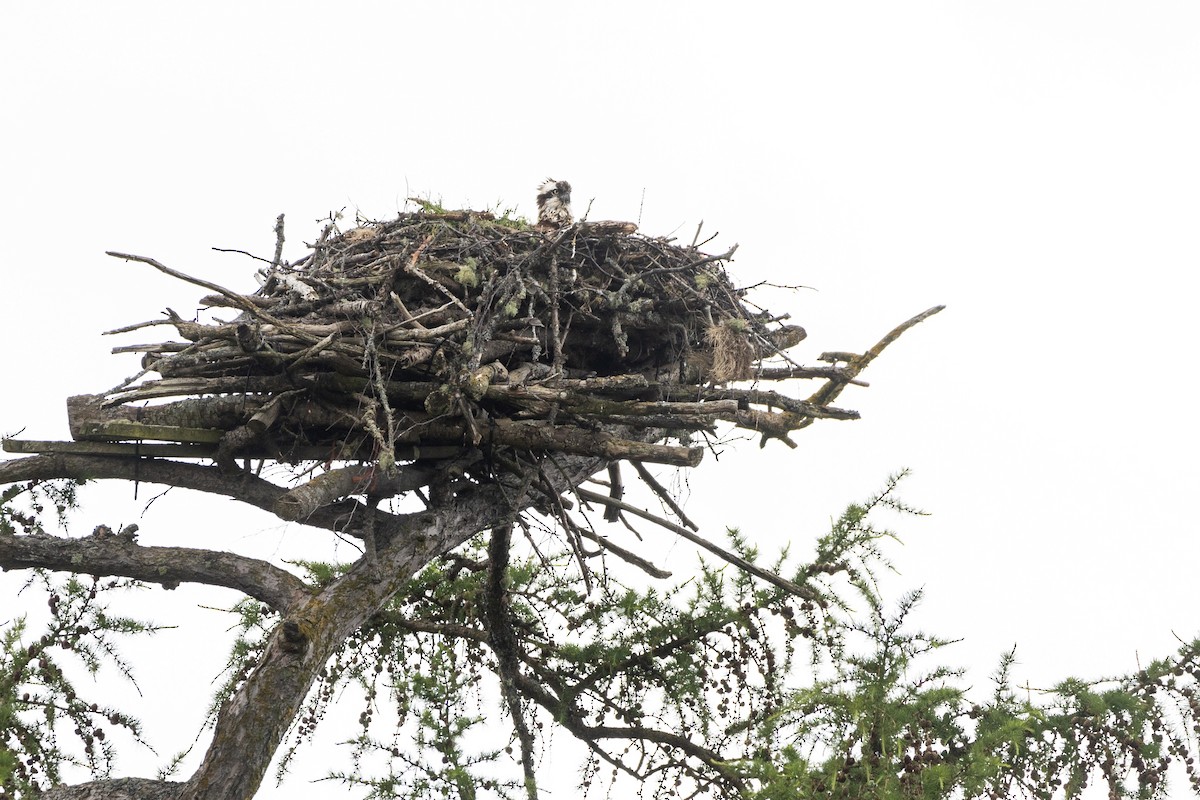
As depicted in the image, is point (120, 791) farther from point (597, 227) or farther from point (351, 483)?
point (597, 227)

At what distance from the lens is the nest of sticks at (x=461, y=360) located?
15.6ft

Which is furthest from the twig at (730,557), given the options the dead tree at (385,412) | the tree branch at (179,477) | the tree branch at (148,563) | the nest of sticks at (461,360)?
the tree branch at (148,563)

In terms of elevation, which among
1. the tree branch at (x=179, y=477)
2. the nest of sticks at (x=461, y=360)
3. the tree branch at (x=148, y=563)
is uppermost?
the nest of sticks at (x=461, y=360)

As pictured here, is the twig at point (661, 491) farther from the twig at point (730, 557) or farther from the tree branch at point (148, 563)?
the tree branch at point (148, 563)

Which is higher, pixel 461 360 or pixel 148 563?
pixel 461 360

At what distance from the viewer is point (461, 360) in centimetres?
481

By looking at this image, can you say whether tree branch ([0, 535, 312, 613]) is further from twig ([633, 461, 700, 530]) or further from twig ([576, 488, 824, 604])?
twig ([633, 461, 700, 530])

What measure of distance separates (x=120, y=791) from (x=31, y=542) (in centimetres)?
113

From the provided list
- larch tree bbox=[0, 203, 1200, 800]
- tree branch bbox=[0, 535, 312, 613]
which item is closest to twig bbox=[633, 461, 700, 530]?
larch tree bbox=[0, 203, 1200, 800]

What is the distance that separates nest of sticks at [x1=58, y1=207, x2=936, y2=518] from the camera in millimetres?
4750

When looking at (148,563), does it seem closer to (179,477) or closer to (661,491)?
(179,477)

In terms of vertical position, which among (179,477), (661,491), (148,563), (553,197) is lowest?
(148,563)

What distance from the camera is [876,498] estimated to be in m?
5.89

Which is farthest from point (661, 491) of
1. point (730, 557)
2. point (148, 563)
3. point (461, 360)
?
point (148, 563)
